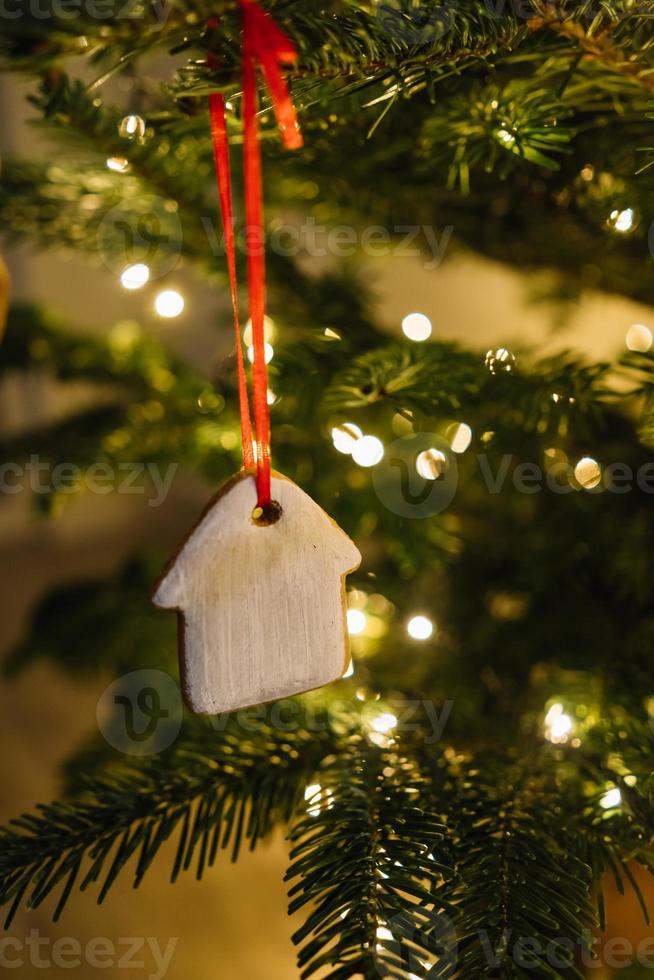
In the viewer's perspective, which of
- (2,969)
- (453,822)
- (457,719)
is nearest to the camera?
(453,822)

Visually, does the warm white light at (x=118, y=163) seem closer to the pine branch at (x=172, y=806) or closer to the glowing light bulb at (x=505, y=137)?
the glowing light bulb at (x=505, y=137)

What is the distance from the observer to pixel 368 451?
0.50 m

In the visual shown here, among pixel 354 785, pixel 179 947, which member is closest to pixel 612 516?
pixel 354 785

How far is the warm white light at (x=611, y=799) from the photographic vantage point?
0.38m

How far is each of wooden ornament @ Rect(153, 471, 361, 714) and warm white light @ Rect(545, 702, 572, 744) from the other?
18 centimetres

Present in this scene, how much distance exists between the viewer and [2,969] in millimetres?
737

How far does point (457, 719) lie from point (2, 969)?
56cm

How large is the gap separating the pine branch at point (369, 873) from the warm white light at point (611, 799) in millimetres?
93

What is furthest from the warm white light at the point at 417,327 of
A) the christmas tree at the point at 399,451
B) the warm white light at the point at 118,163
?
the warm white light at the point at 118,163

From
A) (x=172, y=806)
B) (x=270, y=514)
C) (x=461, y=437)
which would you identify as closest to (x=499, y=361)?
(x=461, y=437)

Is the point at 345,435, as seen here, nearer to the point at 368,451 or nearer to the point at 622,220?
the point at 368,451

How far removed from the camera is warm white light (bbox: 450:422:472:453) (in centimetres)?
51

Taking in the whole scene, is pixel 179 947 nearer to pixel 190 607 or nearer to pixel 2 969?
pixel 2 969

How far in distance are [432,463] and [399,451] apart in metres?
0.08
